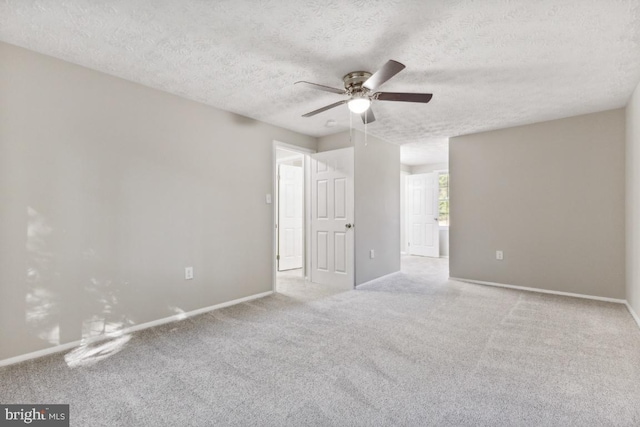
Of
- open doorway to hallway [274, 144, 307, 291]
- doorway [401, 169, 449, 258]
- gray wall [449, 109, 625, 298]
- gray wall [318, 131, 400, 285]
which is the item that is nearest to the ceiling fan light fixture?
gray wall [318, 131, 400, 285]

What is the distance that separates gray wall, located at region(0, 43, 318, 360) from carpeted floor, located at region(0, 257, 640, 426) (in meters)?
0.35

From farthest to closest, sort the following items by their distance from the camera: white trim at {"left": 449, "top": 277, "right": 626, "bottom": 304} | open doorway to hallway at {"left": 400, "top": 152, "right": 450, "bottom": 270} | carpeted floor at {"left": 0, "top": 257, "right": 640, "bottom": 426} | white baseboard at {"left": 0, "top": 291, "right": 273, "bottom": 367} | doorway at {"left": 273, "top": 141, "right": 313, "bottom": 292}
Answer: open doorway to hallway at {"left": 400, "top": 152, "right": 450, "bottom": 270}
doorway at {"left": 273, "top": 141, "right": 313, "bottom": 292}
white trim at {"left": 449, "top": 277, "right": 626, "bottom": 304}
white baseboard at {"left": 0, "top": 291, "right": 273, "bottom": 367}
carpeted floor at {"left": 0, "top": 257, "right": 640, "bottom": 426}

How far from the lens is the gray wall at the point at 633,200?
2.90 m

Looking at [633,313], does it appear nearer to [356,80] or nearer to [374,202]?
[374,202]

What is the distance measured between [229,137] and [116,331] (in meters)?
2.26

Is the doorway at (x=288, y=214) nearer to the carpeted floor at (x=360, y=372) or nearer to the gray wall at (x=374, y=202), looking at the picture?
the gray wall at (x=374, y=202)

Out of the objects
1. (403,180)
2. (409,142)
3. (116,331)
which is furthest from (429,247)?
(116,331)

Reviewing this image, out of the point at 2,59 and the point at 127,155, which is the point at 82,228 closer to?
the point at 127,155

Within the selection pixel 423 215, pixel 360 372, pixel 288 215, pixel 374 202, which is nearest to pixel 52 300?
pixel 360 372

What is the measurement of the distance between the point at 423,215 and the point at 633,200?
433cm

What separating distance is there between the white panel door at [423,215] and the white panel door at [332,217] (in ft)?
11.7

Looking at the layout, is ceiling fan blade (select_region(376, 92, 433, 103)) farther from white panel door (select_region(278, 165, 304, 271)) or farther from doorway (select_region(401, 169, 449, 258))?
doorway (select_region(401, 169, 449, 258))

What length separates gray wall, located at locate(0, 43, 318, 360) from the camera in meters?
2.21

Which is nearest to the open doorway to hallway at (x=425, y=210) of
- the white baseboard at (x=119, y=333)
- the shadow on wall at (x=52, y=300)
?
the white baseboard at (x=119, y=333)
